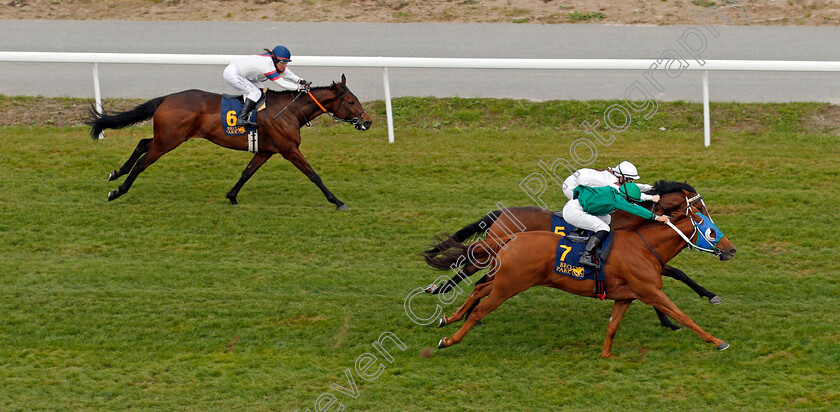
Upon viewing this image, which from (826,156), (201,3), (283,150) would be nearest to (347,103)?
(283,150)

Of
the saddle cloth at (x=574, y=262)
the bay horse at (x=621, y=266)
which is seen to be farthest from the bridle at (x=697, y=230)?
the saddle cloth at (x=574, y=262)

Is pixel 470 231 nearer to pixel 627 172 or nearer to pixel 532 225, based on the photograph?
pixel 532 225

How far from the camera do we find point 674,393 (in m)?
5.66

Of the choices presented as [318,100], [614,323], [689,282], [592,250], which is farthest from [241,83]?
[689,282]

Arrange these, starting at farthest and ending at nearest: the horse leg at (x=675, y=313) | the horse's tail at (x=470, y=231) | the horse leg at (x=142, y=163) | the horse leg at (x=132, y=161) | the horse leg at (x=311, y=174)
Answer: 1. the horse leg at (x=132, y=161)
2. the horse leg at (x=142, y=163)
3. the horse leg at (x=311, y=174)
4. the horse's tail at (x=470, y=231)
5. the horse leg at (x=675, y=313)

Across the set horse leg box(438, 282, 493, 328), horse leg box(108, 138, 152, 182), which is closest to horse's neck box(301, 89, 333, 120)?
horse leg box(108, 138, 152, 182)

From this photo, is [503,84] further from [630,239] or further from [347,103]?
[630,239]

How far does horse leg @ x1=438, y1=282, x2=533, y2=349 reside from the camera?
6.09 m

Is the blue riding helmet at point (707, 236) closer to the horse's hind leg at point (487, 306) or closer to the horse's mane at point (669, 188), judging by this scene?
the horse's mane at point (669, 188)

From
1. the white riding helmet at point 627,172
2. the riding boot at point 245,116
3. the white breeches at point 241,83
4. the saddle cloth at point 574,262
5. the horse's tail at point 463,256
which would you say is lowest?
the horse's tail at point 463,256

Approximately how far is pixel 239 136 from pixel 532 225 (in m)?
3.22

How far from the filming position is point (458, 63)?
9641 millimetres

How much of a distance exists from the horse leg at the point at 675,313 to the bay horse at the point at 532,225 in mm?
469

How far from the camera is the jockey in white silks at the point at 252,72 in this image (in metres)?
8.38
